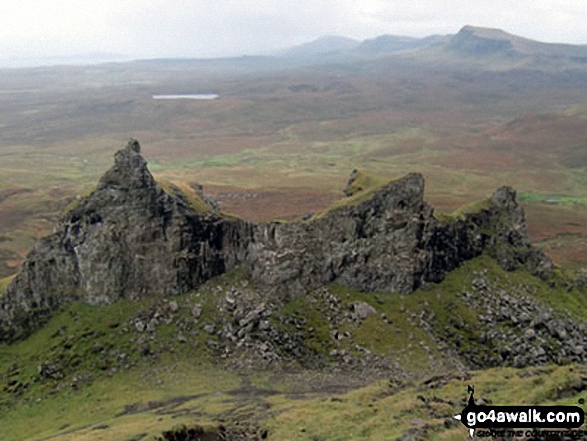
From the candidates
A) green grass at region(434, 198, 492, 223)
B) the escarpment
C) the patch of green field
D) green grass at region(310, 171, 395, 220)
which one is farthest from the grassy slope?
the patch of green field

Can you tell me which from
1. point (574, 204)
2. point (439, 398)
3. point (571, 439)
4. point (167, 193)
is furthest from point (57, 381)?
point (574, 204)

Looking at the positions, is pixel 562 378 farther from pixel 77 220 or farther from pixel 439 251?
pixel 77 220

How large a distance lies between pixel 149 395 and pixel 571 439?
114 feet

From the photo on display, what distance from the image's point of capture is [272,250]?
58844mm

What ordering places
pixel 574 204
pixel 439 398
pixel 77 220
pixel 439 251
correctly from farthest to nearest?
1. pixel 574 204
2. pixel 439 251
3. pixel 77 220
4. pixel 439 398

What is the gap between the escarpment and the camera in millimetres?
57719

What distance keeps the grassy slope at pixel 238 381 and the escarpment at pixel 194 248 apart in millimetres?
1811

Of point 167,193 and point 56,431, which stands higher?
point 167,193

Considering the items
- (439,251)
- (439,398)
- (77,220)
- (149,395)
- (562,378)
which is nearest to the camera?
→ (562,378)

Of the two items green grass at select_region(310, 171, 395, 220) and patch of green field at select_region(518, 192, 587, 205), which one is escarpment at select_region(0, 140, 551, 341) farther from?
patch of green field at select_region(518, 192, 587, 205)

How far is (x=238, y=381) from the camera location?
49500mm
